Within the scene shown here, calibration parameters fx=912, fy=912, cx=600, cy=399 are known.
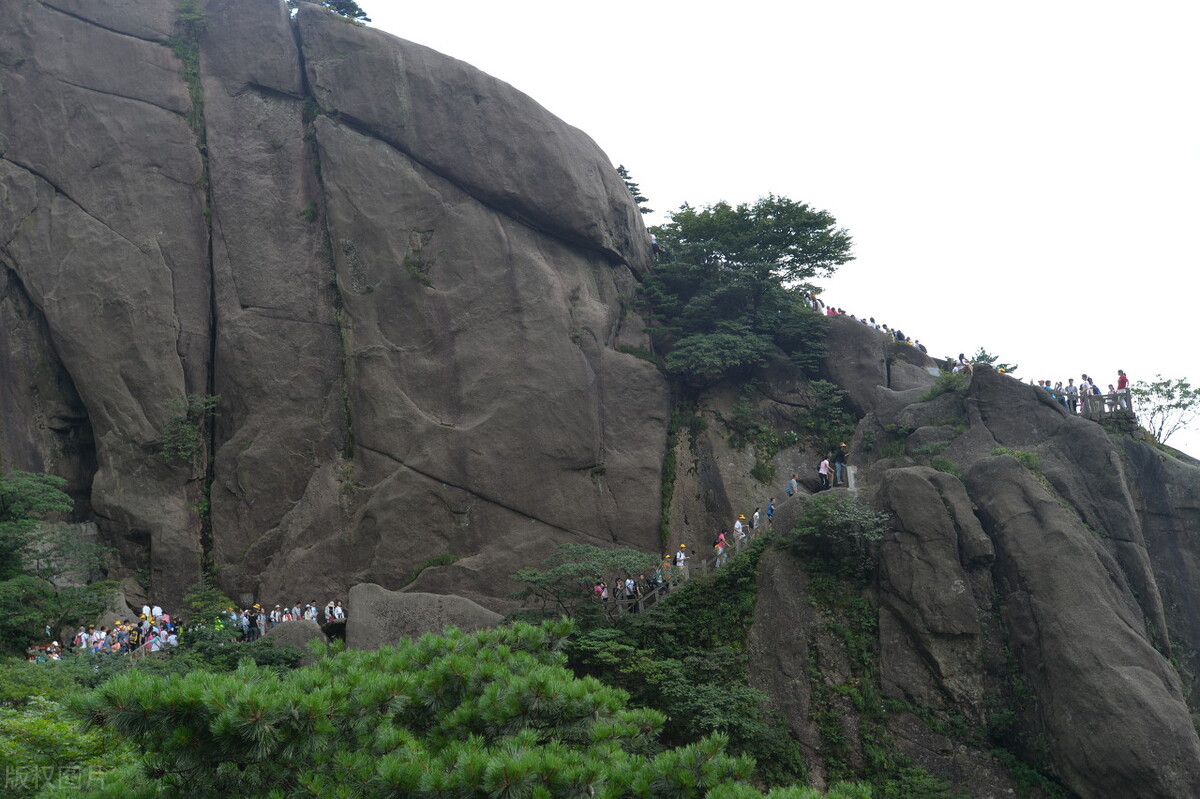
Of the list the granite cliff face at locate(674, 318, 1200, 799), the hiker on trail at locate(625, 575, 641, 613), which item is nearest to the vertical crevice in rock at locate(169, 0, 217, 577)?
the hiker on trail at locate(625, 575, 641, 613)

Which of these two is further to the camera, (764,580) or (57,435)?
(57,435)

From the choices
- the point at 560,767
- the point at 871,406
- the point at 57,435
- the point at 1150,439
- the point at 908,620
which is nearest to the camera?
the point at 560,767

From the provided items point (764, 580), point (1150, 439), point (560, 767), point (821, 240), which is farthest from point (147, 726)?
point (821, 240)

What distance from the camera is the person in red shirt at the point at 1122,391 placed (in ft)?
81.6

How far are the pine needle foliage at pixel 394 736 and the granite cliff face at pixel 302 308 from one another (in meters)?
16.2

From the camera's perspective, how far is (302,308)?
96.8ft

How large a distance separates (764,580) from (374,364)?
14179 millimetres

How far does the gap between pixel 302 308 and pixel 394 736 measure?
22.6 m

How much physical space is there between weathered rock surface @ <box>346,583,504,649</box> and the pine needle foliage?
1190 centimetres

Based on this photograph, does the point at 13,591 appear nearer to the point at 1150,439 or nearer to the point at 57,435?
the point at 57,435

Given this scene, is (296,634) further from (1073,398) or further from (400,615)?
(1073,398)

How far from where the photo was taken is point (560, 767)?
8539mm

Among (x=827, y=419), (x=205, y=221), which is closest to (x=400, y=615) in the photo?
(x=205, y=221)

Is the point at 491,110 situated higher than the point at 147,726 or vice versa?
the point at 491,110
